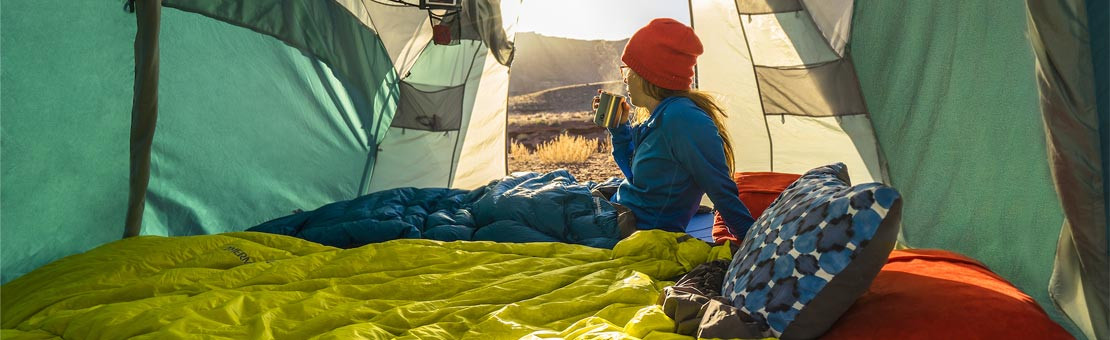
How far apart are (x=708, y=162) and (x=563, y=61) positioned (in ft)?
85.4

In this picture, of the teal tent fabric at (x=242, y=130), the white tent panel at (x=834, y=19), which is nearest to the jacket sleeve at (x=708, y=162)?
the white tent panel at (x=834, y=19)

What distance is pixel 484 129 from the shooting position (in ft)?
14.2

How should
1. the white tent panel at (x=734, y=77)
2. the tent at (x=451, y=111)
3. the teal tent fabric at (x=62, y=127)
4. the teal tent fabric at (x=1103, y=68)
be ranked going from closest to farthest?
the teal tent fabric at (x=1103, y=68) < the tent at (x=451, y=111) < the teal tent fabric at (x=62, y=127) < the white tent panel at (x=734, y=77)

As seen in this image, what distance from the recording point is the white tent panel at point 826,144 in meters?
3.06

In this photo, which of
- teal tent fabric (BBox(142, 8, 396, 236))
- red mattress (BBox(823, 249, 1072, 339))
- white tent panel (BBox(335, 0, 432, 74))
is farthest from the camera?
white tent panel (BBox(335, 0, 432, 74))

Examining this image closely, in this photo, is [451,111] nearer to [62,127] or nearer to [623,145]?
[623,145]

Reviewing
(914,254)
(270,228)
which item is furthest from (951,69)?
(270,228)

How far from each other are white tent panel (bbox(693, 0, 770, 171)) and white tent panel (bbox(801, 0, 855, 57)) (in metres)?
0.50

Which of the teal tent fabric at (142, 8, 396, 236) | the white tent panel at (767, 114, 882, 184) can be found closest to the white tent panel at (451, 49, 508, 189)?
the teal tent fabric at (142, 8, 396, 236)

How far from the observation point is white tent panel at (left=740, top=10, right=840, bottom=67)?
3.32 metres

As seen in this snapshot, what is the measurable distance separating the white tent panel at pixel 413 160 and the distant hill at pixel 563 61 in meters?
21.3

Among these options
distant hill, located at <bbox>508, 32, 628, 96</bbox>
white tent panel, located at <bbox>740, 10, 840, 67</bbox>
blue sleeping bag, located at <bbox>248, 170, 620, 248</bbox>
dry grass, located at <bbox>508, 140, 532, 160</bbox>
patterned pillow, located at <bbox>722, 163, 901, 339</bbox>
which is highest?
white tent panel, located at <bbox>740, 10, 840, 67</bbox>

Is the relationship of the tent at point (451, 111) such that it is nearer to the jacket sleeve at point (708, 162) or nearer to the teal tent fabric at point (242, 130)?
the teal tent fabric at point (242, 130)

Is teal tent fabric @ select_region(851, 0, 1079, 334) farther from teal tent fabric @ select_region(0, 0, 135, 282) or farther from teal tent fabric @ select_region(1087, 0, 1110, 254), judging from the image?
teal tent fabric @ select_region(0, 0, 135, 282)
